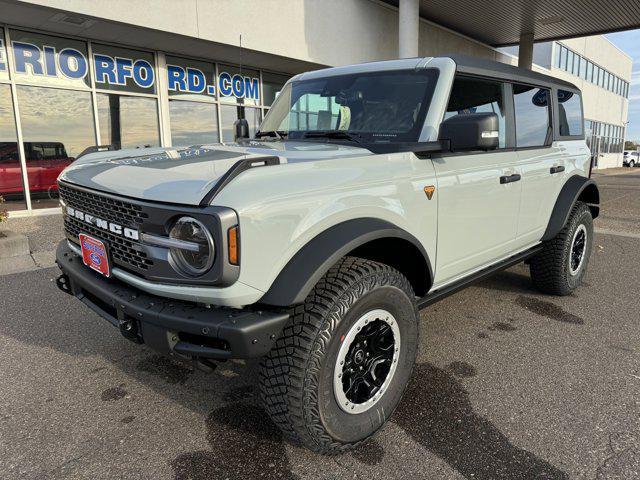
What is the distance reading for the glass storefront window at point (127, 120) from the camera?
964 centimetres

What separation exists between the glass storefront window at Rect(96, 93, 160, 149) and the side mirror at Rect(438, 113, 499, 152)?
8574 mm

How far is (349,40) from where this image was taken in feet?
40.7

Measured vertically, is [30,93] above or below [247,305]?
above

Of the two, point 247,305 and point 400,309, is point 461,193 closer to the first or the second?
point 400,309

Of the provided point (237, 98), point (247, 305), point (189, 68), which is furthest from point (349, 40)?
point (247, 305)

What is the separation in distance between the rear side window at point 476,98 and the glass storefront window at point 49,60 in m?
8.63

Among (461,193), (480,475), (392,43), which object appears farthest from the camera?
(392,43)

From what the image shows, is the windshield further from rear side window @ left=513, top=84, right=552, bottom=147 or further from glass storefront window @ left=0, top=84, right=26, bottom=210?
glass storefront window @ left=0, top=84, right=26, bottom=210

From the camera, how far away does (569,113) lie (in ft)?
14.2

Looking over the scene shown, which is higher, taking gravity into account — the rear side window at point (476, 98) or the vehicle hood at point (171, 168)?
the rear side window at point (476, 98)

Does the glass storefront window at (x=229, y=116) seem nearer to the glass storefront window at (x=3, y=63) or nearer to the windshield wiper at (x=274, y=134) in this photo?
the glass storefront window at (x=3, y=63)

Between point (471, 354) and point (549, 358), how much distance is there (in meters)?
0.51

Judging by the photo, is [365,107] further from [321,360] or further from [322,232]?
[321,360]

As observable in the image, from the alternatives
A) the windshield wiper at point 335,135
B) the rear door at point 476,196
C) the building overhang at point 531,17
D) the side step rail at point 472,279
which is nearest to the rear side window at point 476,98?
the rear door at point 476,196
